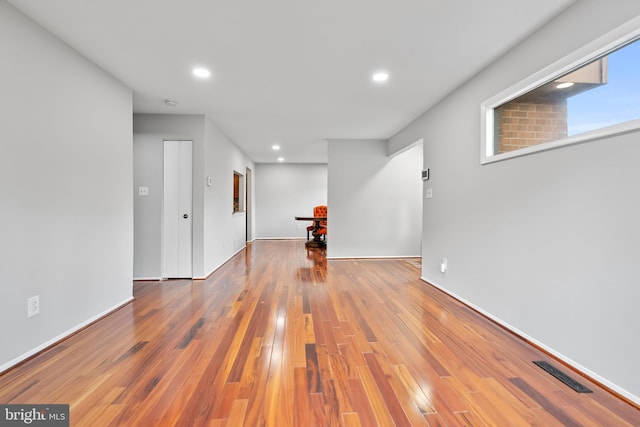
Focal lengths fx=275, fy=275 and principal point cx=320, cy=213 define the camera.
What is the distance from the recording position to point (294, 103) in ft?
11.6

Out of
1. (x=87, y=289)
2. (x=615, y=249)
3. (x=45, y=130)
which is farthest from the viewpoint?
(x=87, y=289)

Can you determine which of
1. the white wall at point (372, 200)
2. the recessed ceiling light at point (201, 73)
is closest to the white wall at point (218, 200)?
the recessed ceiling light at point (201, 73)

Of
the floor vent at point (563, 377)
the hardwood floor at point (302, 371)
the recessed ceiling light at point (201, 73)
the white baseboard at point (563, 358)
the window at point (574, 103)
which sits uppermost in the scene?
the recessed ceiling light at point (201, 73)

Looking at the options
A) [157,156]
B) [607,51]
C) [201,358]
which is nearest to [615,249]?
[607,51]

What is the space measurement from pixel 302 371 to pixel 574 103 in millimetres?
2504

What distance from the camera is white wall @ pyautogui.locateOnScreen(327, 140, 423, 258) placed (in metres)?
5.50

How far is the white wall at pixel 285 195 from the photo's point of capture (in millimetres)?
8703

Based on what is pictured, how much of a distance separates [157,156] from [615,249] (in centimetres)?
471

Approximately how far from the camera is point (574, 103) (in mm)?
1833

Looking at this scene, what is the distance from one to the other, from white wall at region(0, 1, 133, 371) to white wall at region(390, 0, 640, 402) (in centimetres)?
363

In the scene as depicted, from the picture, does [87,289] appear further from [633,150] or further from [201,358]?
[633,150]

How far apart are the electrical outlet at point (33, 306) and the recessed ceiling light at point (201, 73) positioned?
226cm

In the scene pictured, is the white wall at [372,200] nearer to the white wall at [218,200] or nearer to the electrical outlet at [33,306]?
the white wall at [218,200]

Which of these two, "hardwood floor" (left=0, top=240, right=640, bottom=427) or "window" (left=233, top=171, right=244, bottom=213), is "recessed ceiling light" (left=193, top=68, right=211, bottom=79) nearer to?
"hardwood floor" (left=0, top=240, right=640, bottom=427)
